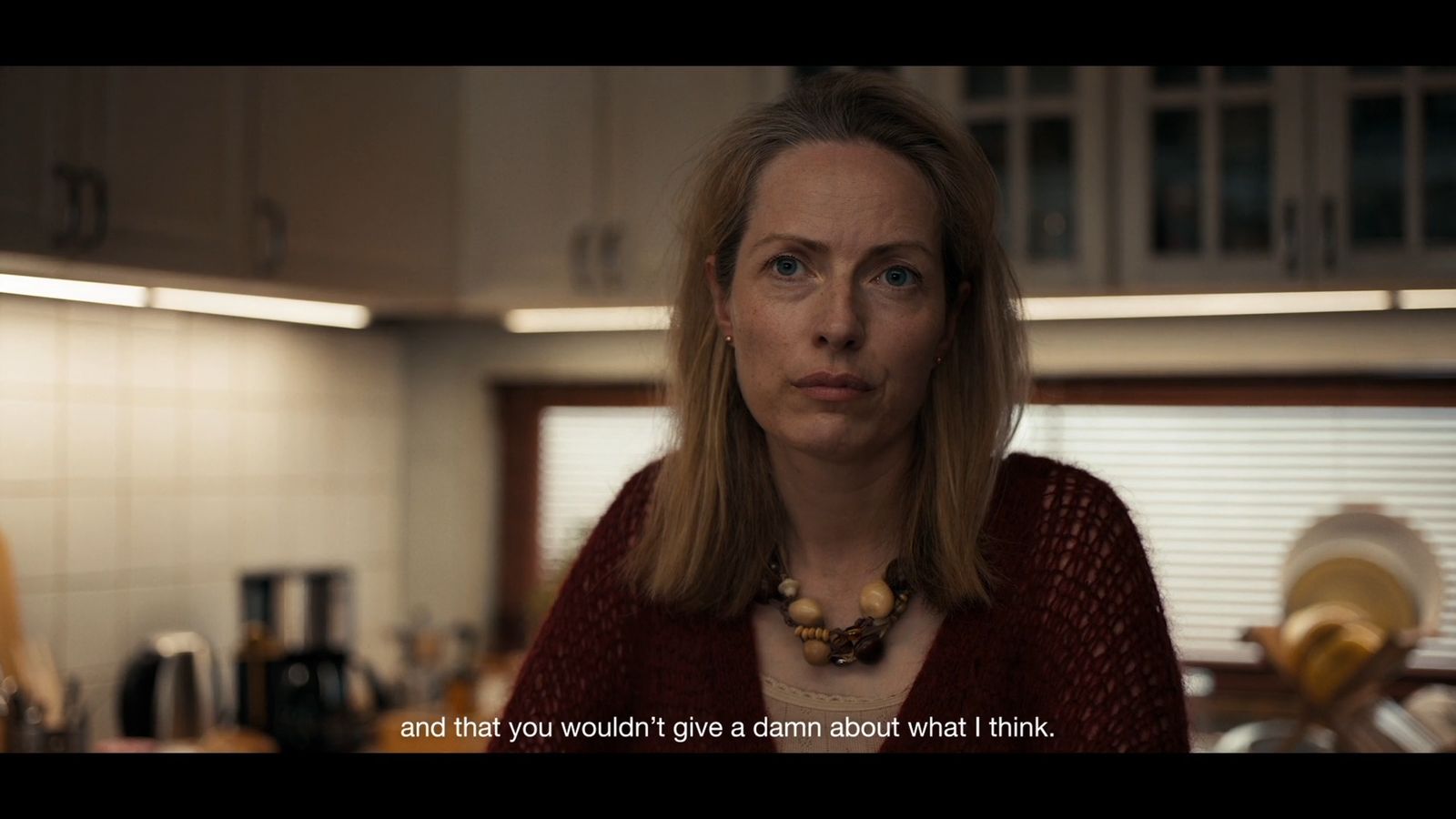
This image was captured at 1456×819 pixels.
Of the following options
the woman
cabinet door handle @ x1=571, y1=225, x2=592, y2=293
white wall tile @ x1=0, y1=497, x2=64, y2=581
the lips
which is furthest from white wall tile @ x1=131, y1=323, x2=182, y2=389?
the lips

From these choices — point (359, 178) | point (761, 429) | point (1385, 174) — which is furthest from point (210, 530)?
point (1385, 174)

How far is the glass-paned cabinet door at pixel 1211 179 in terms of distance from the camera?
2225 millimetres

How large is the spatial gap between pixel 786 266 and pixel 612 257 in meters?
1.79

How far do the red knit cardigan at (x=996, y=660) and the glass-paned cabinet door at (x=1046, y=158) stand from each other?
1.45 metres

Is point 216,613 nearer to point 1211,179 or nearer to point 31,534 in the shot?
point 31,534

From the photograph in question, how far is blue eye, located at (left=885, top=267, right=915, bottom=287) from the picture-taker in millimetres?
866

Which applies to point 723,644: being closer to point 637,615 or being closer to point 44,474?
point 637,615

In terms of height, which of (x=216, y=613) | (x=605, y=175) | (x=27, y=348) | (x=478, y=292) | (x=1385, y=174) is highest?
(x=605, y=175)

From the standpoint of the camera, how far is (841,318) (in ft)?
2.73

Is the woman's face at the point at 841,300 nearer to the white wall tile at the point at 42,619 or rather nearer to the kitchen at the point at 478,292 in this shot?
the kitchen at the point at 478,292

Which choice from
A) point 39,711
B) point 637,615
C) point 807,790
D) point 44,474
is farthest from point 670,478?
point 44,474

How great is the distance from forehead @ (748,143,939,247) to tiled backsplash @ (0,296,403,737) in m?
1.74

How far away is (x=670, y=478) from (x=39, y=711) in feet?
4.48

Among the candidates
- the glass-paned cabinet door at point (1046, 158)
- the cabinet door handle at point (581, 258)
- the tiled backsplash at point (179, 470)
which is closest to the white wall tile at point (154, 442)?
the tiled backsplash at point (179, 470)
